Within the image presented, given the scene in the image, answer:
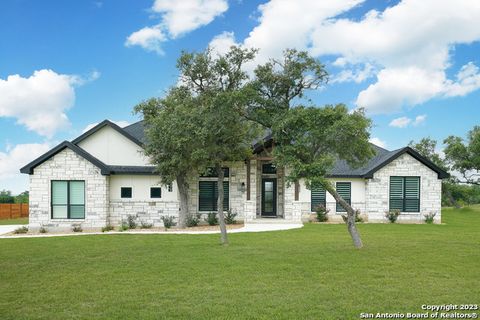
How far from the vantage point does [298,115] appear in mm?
11883

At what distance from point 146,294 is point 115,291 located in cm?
73

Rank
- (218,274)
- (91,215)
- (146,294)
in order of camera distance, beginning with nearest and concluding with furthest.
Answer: (146,294), (218,274), (91,215)

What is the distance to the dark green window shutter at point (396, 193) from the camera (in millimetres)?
23547

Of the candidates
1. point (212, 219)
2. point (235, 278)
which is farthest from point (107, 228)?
point (235, 278)

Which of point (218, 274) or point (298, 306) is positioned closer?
point (298, 306)

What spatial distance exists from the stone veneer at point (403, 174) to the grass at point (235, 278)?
876 cm

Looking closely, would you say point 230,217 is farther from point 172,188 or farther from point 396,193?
point 396,193

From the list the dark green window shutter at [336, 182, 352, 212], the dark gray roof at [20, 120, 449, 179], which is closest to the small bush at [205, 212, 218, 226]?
the dark gray roof at [20, 120, 449, 179]

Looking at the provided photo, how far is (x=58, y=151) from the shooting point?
20734 millimetres

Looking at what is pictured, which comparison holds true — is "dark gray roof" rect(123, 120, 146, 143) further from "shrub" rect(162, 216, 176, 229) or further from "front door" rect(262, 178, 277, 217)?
"front door" rect(262, 178, 277, 217)

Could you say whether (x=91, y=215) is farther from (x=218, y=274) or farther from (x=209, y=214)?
(x=218, y=274)

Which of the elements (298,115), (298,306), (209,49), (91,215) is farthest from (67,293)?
(91,215)

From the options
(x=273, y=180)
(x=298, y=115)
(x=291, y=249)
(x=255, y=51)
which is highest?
(x=255, y=51)

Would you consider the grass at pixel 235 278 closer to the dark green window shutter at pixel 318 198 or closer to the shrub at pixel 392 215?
the shrub at pixel 392 215
